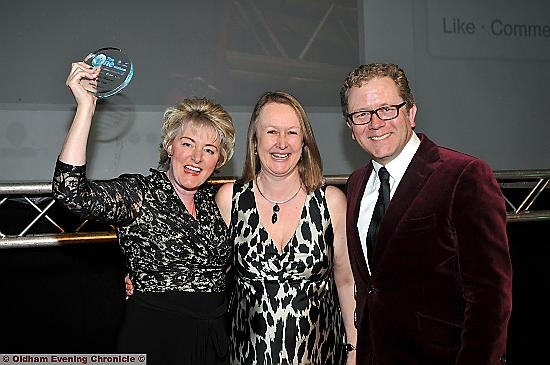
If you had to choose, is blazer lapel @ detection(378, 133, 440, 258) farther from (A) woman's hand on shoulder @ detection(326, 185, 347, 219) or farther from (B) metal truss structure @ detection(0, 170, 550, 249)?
(B) metal truss structure @ detection(0, 170, 550, 249)

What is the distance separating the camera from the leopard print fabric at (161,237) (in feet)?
5.91

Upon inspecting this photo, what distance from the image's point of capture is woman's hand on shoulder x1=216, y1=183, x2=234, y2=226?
6.94 ft

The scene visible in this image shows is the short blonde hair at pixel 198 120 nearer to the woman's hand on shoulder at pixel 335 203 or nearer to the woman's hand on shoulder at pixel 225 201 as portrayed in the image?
the woman's hand on shoulder at pixel 225 201

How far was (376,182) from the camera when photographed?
6.15 ft

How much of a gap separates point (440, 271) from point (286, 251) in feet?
2.15

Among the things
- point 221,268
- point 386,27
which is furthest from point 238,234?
point 386,27

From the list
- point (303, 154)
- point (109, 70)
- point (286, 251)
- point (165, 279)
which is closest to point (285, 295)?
point (286, 251)

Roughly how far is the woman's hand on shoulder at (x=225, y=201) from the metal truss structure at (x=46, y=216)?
0.74 metres

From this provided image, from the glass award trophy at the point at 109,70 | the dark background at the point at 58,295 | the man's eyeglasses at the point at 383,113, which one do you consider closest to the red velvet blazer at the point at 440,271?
the man's eyeglasses at the point at 383,113

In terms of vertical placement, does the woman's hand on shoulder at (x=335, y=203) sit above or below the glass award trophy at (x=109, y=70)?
below

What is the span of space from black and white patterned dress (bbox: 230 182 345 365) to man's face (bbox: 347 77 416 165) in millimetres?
469

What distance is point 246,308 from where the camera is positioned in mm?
2033

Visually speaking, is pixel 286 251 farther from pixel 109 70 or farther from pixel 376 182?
pixel 109 70

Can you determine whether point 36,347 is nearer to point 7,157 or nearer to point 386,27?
point 7,157
